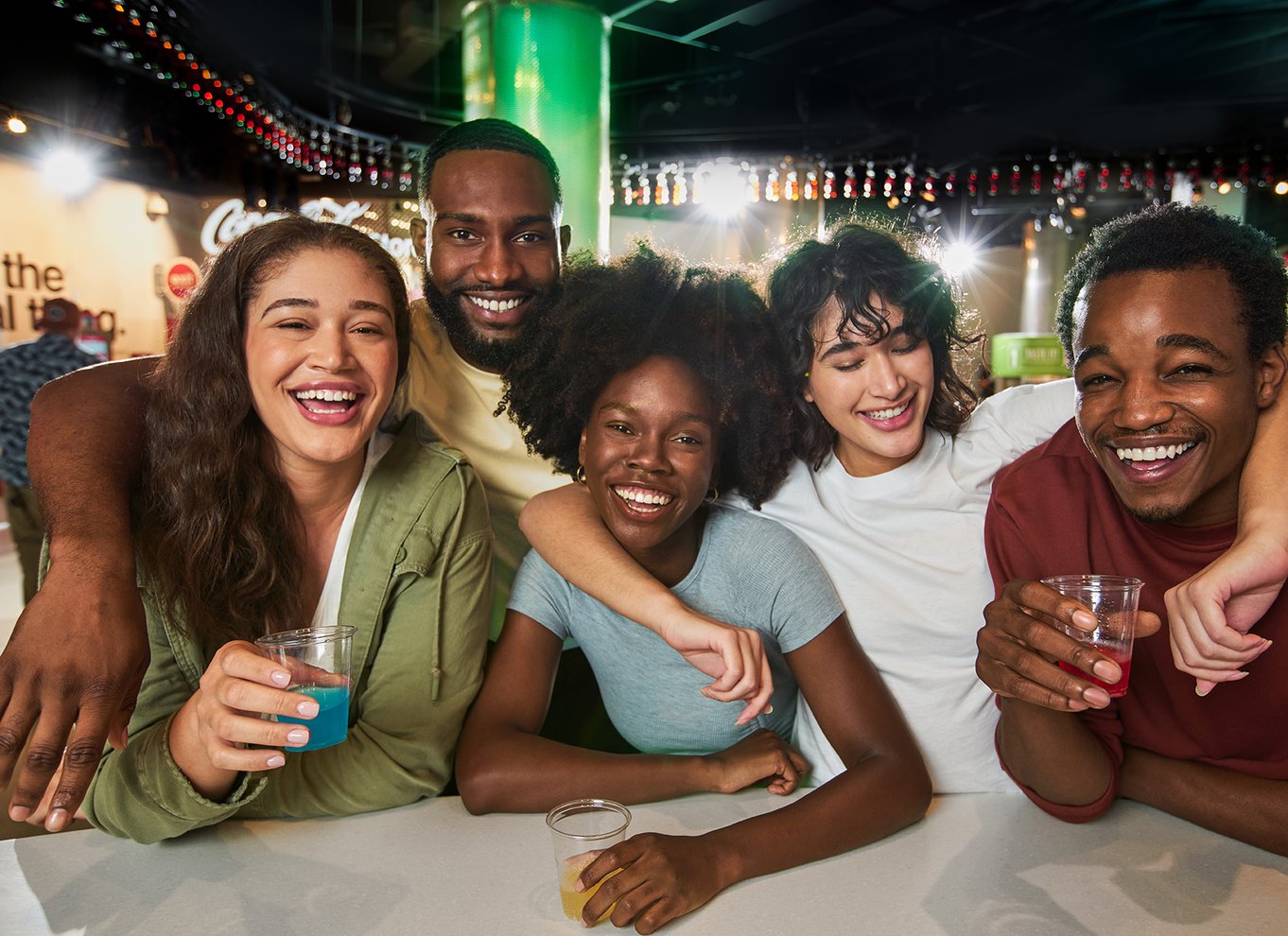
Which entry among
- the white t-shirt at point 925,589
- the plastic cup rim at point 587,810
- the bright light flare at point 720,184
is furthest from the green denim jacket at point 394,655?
the bright light flare at point 720,184

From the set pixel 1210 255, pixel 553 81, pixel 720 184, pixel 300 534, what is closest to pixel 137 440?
pixel 300 534

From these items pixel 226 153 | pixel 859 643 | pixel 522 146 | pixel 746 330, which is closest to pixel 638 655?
pixel 859 643

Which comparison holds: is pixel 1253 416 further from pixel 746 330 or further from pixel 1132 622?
pixel 746 330

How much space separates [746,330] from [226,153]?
9.69 m

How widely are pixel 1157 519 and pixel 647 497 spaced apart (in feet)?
3.08

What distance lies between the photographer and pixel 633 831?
165cm

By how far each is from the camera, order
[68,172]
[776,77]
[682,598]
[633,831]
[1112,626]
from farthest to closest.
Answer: [776,77]
[68,172]
[682,598]
[633,831]
[1112,626]

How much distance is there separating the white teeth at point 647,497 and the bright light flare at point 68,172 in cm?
851

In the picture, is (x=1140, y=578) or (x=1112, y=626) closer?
(x=1112, y=626)

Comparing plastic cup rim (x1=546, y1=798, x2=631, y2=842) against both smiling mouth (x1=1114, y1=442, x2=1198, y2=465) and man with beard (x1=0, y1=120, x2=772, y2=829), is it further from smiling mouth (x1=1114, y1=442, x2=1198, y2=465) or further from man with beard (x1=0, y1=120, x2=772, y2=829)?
smiling mouth (x1=1114, y1=442, x2=1198, y2=465)

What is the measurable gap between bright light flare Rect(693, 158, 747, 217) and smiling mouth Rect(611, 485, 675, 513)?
835cm

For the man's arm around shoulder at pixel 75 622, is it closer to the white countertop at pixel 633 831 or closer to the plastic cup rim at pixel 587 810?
the white countertop at pixel 633 831

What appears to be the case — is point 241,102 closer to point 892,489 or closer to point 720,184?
point 720,184

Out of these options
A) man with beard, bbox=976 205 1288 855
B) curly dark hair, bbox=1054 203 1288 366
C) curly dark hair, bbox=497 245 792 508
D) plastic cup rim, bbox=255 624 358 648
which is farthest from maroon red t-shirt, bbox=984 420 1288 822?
plastic cup rim, bbox=255 624 358 648
